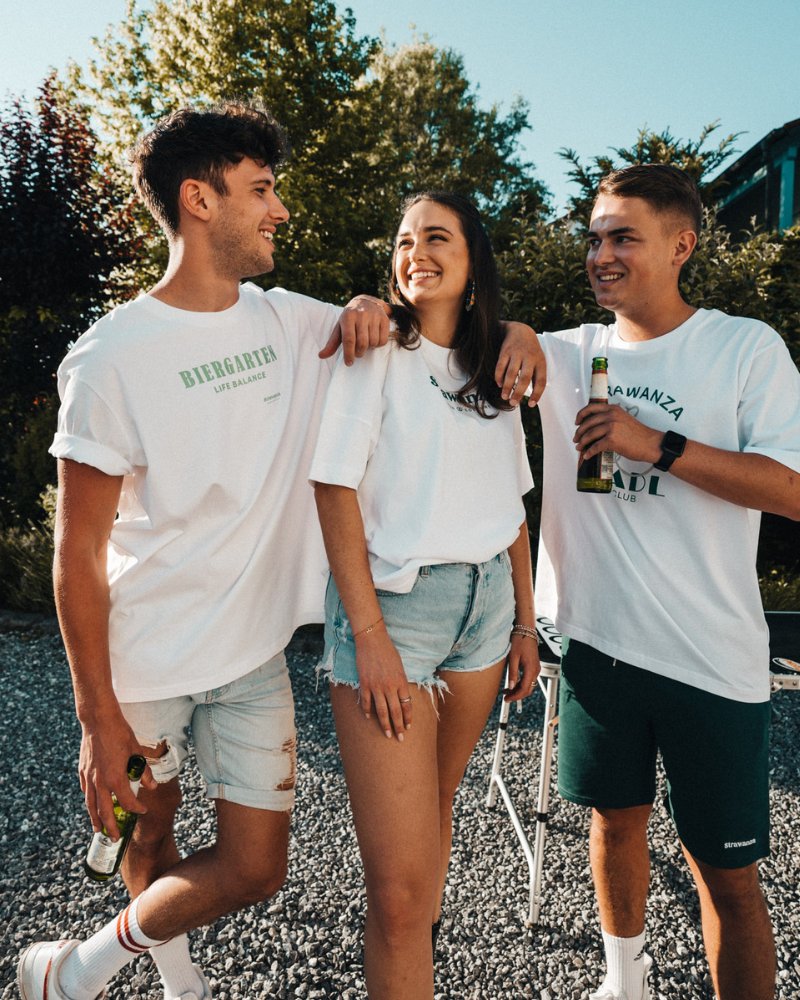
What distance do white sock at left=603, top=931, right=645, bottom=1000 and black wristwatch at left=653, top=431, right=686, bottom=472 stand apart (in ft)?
5.59

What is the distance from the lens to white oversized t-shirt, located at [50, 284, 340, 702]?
6.56 ft

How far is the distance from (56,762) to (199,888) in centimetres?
269

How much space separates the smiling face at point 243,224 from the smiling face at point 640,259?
3.69ft

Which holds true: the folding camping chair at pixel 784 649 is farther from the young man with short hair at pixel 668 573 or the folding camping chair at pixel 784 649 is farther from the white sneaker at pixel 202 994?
A: the white sneaker at pixel 202 994

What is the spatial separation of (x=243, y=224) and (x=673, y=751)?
219 centimetres

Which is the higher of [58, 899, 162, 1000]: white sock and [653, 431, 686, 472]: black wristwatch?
[653, 431, 686, 472]: black wristwatch

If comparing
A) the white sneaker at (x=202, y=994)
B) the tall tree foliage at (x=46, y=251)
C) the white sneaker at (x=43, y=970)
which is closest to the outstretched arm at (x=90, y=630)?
the white sneaker at (x=43, y=970)

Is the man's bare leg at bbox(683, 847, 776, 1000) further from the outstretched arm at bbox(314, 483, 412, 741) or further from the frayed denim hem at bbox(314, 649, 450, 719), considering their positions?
the outstretched arm at bbox(314, 483, 412, 741)

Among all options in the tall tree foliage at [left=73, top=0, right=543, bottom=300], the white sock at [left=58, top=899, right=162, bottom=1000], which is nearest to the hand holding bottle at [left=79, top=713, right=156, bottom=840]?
the white sock at [left=58, top=899, right=162, bottom=1000]

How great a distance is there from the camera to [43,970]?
235cm

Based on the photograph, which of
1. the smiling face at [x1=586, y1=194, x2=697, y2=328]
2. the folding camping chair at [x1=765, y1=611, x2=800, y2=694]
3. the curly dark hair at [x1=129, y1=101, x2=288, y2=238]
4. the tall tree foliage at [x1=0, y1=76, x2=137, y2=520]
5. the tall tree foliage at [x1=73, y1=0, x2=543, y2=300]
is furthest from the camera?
the tall tree foliage at [x1=73, y1=0, x2=543, y2=300]

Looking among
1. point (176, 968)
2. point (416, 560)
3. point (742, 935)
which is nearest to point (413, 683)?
point (416, 560)

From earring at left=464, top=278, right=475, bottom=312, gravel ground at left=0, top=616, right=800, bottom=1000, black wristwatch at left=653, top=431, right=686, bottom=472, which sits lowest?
gravel ground at left=0, top=616, right=800, bottom=1000

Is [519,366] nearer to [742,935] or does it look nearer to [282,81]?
[742,935]
